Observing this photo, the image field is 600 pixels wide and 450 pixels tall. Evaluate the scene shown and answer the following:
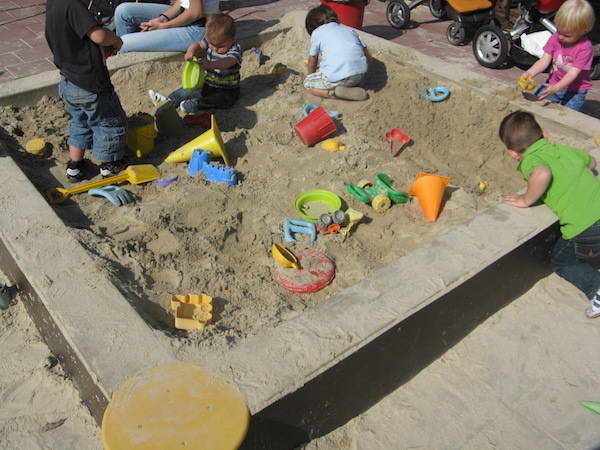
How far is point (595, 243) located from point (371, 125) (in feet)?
5.74

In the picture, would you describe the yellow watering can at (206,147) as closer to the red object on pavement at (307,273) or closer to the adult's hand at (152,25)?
the red object on pavement at (307,273)

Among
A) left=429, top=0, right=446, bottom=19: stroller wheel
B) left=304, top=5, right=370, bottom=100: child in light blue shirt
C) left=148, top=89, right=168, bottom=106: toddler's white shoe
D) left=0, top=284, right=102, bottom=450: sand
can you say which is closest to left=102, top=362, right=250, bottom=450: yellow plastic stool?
left=0, top=284, right=102, bottom=450: sand

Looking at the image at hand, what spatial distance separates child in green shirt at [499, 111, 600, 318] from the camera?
8.23 feet

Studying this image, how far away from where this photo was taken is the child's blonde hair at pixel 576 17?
3.59m

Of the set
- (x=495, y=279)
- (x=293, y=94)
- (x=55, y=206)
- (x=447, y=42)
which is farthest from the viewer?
(x=447, y=42)

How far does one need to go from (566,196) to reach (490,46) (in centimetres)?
333

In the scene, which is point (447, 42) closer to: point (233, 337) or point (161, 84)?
point (161, 84)

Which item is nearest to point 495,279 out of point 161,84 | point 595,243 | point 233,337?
point 595,243

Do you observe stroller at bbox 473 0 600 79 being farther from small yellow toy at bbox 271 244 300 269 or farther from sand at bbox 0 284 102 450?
sand at bbox 0 284 102 450

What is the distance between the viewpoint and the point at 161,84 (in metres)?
4.25

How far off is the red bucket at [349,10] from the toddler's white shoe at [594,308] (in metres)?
3.77

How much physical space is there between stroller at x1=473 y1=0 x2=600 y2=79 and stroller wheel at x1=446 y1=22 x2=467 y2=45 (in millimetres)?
415

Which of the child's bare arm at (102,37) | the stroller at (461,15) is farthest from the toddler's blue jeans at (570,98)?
the child's bare arm at (102,37)

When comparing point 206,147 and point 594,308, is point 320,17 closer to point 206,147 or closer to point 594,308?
point 206,147
